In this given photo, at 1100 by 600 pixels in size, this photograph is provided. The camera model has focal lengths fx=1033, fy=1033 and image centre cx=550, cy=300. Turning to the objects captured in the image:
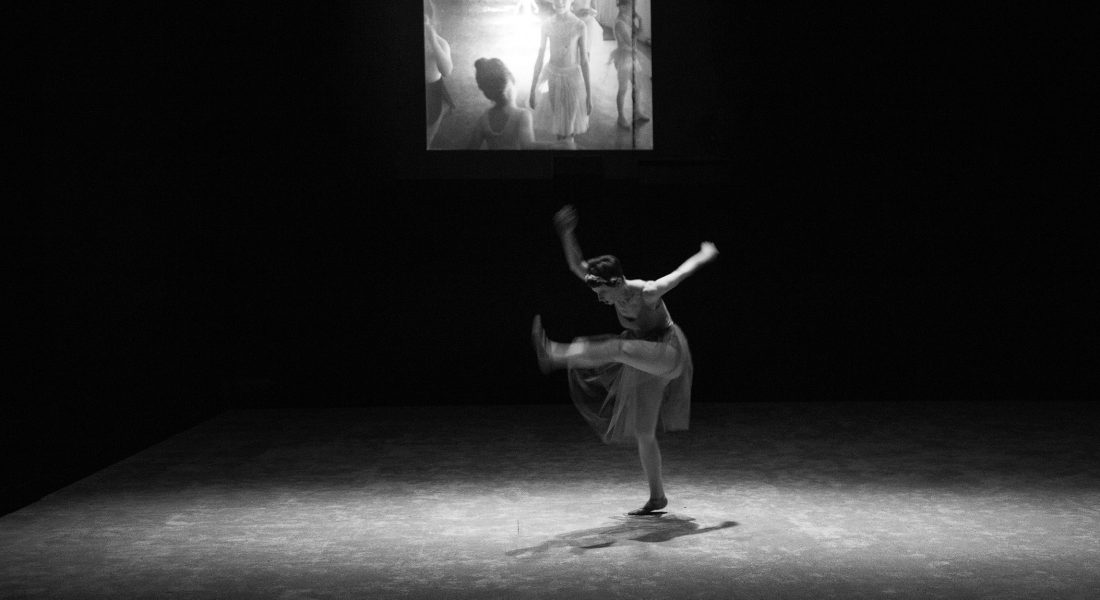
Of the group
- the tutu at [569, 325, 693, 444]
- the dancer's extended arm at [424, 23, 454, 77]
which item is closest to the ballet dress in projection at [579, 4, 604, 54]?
the dancer's extended arm at [424, 23, 454, 77]

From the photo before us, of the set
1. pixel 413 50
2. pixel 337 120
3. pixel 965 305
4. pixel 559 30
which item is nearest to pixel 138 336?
pixel 337 120

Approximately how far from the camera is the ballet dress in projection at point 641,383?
4777 millimetres

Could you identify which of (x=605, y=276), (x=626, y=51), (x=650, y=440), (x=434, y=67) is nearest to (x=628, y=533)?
(x=650, y=440)

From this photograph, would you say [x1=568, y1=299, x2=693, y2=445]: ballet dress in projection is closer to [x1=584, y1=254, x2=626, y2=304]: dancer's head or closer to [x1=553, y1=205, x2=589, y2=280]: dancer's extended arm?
[x1=584, y1=254, x2=626, y2=304]: dancer's head

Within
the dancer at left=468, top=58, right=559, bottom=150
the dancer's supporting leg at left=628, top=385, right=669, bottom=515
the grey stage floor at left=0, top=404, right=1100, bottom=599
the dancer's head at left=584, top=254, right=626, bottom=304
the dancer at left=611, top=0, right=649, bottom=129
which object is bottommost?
the grey stage floor at left=0, top=404, right=1100, bottom=599

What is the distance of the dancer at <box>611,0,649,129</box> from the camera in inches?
327

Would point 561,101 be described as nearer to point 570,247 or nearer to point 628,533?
point 570,247

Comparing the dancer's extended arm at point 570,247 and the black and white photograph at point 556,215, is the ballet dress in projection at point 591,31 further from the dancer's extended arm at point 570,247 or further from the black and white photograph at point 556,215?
the dancer's extended arm at point 570,247

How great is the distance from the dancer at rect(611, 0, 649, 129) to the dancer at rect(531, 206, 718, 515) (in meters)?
3.55

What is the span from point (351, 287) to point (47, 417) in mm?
2730

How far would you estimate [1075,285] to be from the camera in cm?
879

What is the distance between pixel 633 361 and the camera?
4.70 meters

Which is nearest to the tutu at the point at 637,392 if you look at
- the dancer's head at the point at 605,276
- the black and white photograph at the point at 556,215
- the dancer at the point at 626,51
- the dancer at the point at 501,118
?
the dancer's head at the point at 605,276

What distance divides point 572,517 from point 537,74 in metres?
4.44
